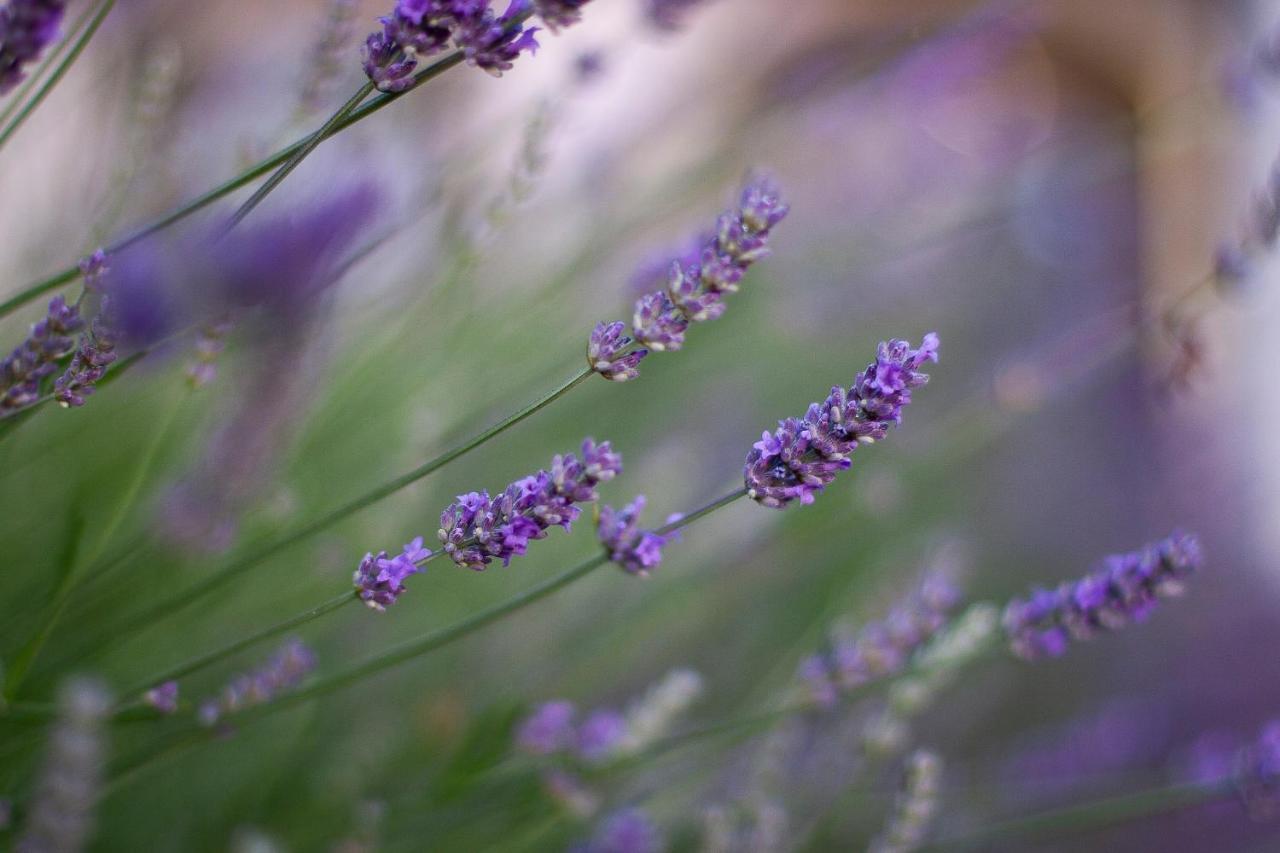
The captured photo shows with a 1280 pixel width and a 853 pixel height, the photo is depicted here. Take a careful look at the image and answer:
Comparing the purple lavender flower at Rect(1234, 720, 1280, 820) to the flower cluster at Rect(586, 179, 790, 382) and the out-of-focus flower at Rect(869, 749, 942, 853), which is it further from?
the flower cluster at Rect(586, 179, 790, 382)

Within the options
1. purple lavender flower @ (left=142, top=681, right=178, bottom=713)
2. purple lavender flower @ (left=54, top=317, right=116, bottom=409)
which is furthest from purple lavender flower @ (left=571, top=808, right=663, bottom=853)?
purple lavender flower @ (left=54, top=317, right=116, bottom=409)

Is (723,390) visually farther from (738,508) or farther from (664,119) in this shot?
(664,119)

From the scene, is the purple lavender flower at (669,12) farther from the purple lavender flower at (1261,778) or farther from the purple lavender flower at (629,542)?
the purple lavender flower at (1261,778)

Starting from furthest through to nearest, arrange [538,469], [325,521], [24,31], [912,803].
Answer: [538,469] → [912,803] → [325,521] → [24,31]

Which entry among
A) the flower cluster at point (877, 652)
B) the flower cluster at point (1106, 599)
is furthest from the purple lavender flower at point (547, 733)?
the flower cluster at point (1106, 599)

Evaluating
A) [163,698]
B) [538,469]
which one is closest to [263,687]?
[163,698]

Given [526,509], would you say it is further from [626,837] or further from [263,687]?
[626,837]

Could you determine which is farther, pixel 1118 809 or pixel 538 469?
pixel 538 469

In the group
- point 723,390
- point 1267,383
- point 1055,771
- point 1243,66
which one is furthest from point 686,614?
point 1267,383
